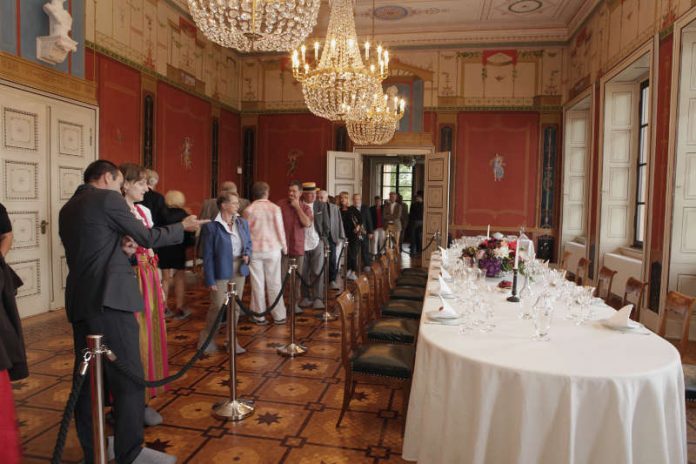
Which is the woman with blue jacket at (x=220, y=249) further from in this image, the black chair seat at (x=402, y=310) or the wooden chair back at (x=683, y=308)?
the wooden chair back at (x=683, y=308)

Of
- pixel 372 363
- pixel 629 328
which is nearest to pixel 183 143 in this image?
pixel 372 363

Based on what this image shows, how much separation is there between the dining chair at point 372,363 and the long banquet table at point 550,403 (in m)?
0.58

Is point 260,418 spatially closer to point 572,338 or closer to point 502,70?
Result: point 572,338

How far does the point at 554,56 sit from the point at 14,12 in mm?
9778

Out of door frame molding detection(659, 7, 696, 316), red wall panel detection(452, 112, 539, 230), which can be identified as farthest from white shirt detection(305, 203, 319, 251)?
red wall panel detection(452, 112, 539, 230)

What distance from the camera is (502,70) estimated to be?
36.3 ft

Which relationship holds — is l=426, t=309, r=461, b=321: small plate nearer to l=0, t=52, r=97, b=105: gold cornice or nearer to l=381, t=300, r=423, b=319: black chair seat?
l=381, t=300, r=423, b=319: black chair seat

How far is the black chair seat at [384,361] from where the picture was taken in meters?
3.14

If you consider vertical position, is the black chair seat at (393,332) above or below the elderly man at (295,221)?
below

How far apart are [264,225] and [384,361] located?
105 inches

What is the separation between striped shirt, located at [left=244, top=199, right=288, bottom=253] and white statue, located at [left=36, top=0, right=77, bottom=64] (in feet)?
10.3

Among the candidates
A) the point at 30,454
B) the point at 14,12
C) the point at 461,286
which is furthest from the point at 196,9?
the point at 14,12

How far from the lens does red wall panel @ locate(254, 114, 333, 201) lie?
39.0ft

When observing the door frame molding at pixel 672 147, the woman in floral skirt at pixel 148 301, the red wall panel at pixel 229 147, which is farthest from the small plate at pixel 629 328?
the red wall panel at pixel 229 147
